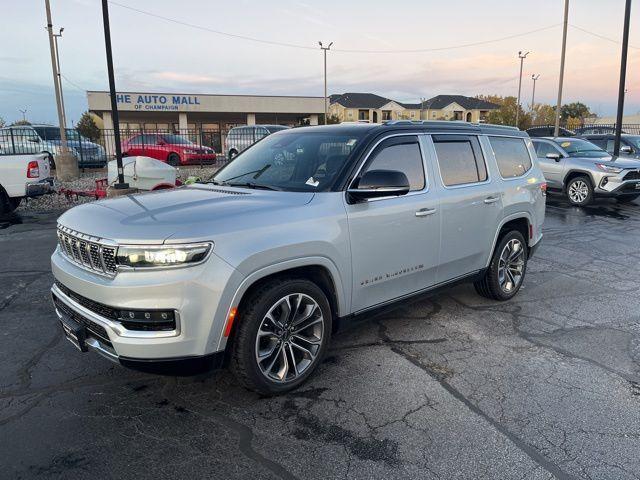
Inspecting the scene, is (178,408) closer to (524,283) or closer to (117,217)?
(117,217)

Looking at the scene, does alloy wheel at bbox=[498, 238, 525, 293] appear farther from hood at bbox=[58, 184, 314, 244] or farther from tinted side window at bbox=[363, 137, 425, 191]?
hood at bbox=[58, 184, 314, 244]

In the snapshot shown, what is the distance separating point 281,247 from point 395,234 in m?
1.15

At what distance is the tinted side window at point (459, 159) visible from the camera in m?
4.43

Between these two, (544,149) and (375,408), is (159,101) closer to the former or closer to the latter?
(544,149)

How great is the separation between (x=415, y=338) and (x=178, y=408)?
2.17 metres

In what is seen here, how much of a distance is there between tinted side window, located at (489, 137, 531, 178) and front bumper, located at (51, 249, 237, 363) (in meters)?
3.52

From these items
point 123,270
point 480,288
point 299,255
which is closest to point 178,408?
point 123,270

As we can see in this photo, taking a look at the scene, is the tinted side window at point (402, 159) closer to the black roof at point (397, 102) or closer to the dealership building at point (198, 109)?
the dealership building at point (198, 109)

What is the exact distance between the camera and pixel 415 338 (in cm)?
441

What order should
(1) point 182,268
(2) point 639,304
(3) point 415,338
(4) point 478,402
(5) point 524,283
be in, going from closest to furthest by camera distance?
(1) point 182,268 → (4) point 478,402 → (3) point 415,338 → (2) point 639,304 → (5) point 524,283

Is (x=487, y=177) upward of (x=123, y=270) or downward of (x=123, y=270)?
upward

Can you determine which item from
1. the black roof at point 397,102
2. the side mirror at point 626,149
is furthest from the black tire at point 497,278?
the black roof at point 397,102

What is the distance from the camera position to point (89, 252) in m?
3.05

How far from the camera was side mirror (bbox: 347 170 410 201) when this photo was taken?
353 centimetres
